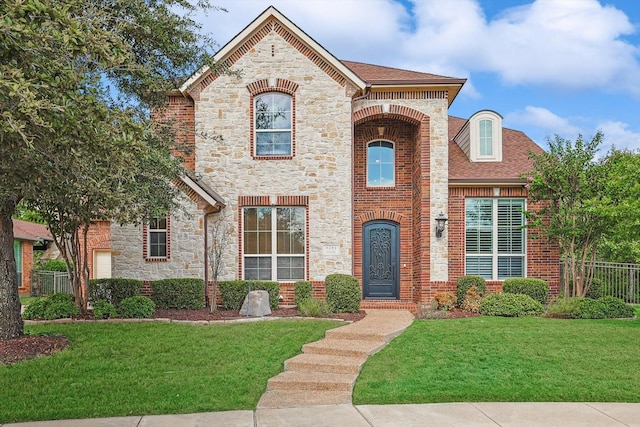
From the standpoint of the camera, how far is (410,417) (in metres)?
6.34

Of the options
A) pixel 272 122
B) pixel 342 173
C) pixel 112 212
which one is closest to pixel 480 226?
pixel 342 173

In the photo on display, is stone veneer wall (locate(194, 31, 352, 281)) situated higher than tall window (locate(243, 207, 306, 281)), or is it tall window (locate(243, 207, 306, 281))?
stone veneer wall (locate(194, 31, 352, 281))

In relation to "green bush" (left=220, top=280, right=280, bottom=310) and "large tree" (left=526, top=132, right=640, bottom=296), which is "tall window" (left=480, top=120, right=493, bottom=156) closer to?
"large tree" (left=526, top=132, right=640, bottom=296)

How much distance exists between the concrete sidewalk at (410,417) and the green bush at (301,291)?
7.59m

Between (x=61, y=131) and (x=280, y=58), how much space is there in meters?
10.5

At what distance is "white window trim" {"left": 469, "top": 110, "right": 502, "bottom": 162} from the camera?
653 inches

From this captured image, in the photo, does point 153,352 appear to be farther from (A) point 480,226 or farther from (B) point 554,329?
(A) point 480,226

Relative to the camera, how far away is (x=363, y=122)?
16.3 m

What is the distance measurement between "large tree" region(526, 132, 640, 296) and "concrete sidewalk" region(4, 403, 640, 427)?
7.72 metres

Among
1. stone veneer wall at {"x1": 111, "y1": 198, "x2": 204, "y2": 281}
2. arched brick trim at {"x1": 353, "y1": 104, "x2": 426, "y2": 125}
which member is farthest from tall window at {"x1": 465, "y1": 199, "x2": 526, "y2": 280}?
stone veneer wall at {"x1": 111, "y1": 198, "x2": 204, "y2": 281}

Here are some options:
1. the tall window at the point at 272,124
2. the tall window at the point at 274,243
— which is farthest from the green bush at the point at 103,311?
the tall window at the point at 272,124

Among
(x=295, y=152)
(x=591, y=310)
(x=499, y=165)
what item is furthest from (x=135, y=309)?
(x=499, y=165)

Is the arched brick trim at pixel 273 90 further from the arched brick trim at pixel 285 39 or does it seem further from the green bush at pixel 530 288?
the green bush at pixel 530 288

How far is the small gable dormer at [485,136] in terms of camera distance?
54.4ft
